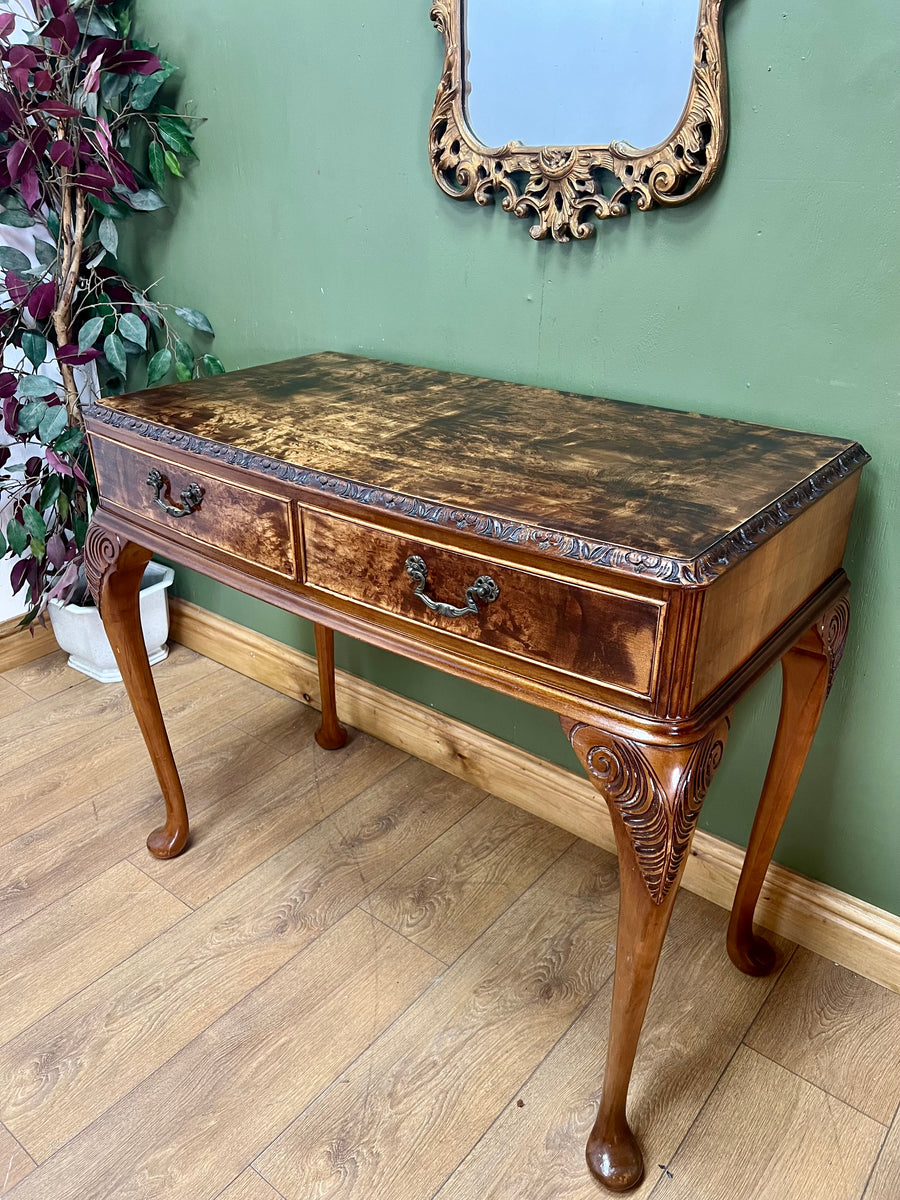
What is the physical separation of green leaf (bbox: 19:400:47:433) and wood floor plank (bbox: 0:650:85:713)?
67 centimetres

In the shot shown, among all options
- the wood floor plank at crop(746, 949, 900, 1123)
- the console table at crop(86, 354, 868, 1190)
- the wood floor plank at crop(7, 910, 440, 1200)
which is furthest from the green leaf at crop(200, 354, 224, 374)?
the wood floor plank at crop(746, 949, 900, 1123)

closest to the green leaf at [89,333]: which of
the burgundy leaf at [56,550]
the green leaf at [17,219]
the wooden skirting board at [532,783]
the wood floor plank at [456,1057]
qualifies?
the green leaf at [17,219]

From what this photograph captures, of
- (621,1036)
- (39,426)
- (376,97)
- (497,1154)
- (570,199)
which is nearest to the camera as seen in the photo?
(621,1036)

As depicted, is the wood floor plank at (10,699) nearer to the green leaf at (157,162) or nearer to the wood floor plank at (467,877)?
the wood floor plank at (467,877)

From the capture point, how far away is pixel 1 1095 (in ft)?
4.05

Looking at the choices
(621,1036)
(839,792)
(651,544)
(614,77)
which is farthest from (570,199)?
(621,1036)

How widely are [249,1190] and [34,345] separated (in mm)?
1619

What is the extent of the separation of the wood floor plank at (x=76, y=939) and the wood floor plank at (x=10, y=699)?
67 cm

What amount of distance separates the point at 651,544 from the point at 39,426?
1536mm

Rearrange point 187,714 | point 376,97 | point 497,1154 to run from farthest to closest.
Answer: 1. point 187,714
2. point 376,97
3. point 497,1154

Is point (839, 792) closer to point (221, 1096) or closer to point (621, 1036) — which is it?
point (621, 1036)

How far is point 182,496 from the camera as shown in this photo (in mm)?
1235

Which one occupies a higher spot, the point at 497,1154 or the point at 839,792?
the point at 839,792

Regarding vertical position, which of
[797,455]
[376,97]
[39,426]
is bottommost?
[39,426]
